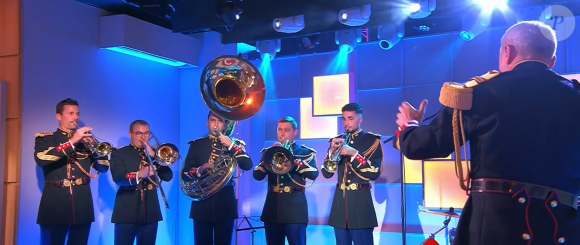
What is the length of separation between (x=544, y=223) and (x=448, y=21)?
14.1 ft

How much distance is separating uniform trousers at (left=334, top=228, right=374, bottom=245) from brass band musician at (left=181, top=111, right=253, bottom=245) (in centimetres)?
109

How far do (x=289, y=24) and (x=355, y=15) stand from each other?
2.45 feet

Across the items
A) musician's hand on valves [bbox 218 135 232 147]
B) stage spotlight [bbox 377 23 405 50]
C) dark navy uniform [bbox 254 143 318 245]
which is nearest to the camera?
musician's hand on valves [bbox 218 135 232 147]

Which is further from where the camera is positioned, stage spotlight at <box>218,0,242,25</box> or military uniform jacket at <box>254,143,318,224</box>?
stage spotlight at <box>218,0,242,25</box>

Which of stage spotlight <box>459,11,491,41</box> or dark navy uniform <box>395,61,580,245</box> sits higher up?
stage spotlight <box>459,11,491,41</box>

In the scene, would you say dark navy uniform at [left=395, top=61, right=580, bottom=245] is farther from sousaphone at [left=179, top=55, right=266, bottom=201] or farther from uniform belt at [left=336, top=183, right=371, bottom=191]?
uniform belt at [left=336, top=183, right=371, bottom=191]

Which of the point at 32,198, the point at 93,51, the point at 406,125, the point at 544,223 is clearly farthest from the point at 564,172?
the point at 93,51

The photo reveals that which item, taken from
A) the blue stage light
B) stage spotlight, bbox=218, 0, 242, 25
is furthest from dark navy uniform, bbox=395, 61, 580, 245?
the blue stage light

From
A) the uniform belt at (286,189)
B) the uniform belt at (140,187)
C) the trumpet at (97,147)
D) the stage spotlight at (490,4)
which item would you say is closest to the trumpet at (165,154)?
the uniform belt at (140,187)

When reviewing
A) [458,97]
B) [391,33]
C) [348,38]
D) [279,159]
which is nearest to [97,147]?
[279,159]

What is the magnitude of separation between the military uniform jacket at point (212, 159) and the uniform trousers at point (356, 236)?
3.55ft

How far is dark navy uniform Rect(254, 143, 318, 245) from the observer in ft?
16.6

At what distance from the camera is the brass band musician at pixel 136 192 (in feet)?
16.7

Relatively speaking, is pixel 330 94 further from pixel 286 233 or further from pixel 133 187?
pixel 133 187
